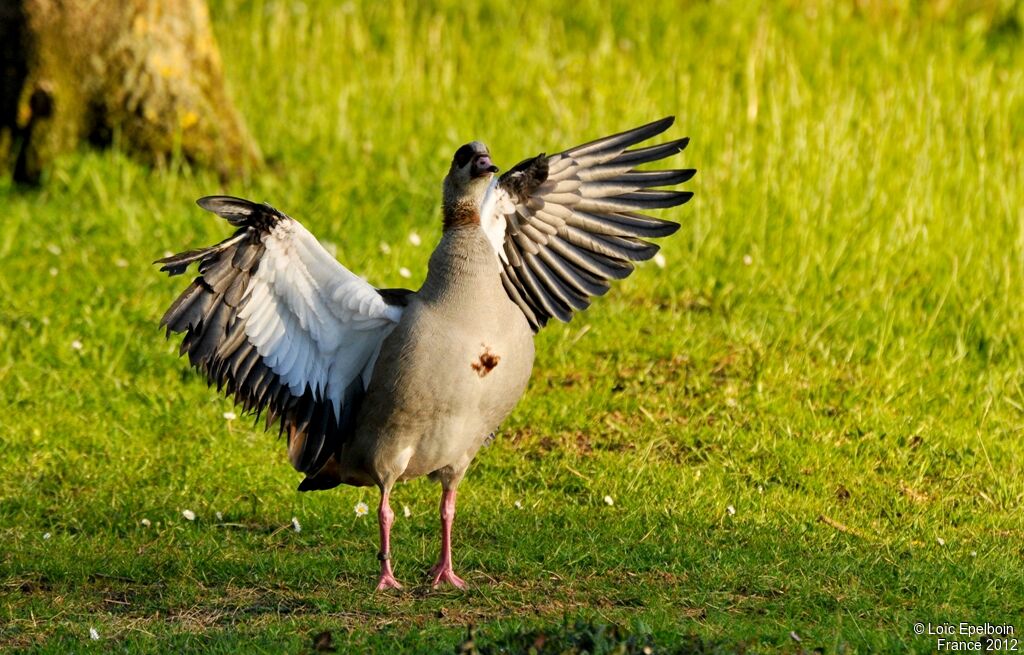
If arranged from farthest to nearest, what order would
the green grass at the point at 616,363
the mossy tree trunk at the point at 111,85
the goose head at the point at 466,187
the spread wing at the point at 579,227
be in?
the mossy tree trunk at the point at 111,85 → the spread wing at the point at 579,227 → the green grass at the point at 616,363 → the goose head at the point at 466,187

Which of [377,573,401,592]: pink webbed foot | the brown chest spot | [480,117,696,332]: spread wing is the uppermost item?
[480,117,696,332]: spread wing

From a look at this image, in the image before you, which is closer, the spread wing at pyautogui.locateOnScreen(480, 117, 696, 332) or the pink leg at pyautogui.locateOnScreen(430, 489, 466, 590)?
the pink leg at pyautogui.locateOnScreen(430, 489, 466, 590)

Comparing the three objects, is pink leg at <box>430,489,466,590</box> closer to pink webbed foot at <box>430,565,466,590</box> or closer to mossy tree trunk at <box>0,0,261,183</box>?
pink webbed foot at <box>430,565,466,590</box>

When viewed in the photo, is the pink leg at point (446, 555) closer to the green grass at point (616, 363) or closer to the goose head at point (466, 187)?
the green grass at point (616, 363)

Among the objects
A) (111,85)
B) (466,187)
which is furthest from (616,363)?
(111,85)

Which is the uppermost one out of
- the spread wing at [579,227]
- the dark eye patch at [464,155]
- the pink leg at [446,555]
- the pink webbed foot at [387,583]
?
the dark eye patch at [464,155]

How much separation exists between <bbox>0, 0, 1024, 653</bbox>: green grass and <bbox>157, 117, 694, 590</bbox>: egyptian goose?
1.70ft

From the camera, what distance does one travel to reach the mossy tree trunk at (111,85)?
31.9 ft

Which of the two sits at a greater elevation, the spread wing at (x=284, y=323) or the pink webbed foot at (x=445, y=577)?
the spread wing at (x=284, y=323)

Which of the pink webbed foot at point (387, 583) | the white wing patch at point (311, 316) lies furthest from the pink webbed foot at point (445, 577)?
the white wing patch at point (311, 316)

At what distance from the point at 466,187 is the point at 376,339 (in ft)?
2.34

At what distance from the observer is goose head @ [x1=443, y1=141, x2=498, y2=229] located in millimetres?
5566

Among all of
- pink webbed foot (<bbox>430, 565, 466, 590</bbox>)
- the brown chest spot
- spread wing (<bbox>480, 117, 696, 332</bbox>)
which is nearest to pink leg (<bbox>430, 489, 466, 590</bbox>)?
pink webbed foot (<bbox>430, 565, 466, 590</bbox>)

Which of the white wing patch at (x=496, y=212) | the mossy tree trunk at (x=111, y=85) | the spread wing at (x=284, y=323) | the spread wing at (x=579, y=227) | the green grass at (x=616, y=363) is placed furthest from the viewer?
the mossy tree trunk at (x=111, y=85)
